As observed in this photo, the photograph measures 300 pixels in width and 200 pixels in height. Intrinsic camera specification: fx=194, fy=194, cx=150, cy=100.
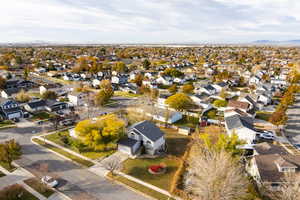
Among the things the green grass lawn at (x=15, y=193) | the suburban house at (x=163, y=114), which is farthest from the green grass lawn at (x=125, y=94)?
the green grass lawn at (x=15, y=193)

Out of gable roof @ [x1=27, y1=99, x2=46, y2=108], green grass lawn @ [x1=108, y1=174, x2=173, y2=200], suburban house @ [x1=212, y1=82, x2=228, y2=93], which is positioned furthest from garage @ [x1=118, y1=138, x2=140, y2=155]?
suburban house @ [x1=212, y1=82, x2=228, y2=93]

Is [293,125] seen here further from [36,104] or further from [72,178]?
[36,104]

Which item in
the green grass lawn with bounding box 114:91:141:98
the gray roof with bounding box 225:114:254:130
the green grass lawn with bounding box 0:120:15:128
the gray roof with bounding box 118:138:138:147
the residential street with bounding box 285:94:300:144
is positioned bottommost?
the residential street with bounding box 285:94:300:144

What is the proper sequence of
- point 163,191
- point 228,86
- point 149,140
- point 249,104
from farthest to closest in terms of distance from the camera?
1. point 228,86
2. point 249,104
3. point 149,140
4. point 163,191

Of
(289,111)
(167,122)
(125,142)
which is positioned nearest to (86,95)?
(167,122)

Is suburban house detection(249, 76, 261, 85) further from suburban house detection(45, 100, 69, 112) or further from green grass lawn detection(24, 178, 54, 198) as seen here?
green grass lawn detection(24, 178, 54, 198)

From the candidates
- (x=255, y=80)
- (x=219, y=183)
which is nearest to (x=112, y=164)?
(x=219, y=183)

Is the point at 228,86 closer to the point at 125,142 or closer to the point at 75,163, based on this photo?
the point at 125,142
